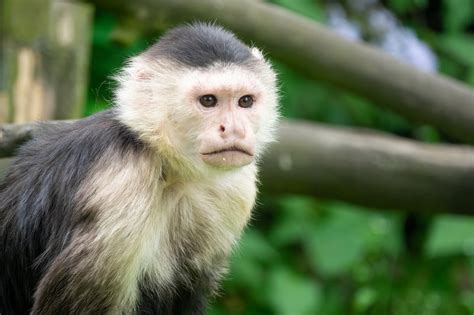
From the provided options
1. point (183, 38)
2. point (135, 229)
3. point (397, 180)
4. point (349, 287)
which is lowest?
point (349, 287)

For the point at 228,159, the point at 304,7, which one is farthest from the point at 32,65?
the point at 304,7

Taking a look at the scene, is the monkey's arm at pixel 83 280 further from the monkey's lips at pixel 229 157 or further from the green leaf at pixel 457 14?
the green leaf at pixel 457 14

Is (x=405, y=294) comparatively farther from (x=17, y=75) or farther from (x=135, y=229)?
(x=135, y=229)

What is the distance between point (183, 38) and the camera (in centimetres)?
398

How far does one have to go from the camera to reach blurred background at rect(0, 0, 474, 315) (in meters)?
6.74

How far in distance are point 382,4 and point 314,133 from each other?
2904 mm

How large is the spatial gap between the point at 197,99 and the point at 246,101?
0.22m

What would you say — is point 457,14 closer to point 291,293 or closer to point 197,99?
point 291,293

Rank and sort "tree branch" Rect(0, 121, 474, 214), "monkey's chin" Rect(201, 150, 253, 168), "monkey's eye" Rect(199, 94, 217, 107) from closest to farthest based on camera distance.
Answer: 1. "monkey's chin" Rect(201, 150, 253, 168)
2. "monkey's eye" Rect(199, 94, 217, 107)
3. "tree branch" Rect(0, 121, 474, 214)

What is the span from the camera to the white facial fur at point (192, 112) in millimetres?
3838

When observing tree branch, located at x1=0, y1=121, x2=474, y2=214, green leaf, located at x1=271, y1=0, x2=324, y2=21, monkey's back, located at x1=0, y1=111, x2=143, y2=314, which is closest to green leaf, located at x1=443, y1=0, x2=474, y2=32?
green leaf, located at x1=271, y1=0, x2=324, y2=21

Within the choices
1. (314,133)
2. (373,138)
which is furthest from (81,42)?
(373,138)

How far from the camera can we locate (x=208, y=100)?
3914 mm

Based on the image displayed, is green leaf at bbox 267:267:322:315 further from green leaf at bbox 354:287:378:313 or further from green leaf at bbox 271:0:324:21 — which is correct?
green leaf at bbox 271:0:324:21
